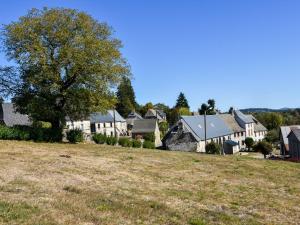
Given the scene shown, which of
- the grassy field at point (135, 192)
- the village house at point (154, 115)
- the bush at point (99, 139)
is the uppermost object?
the village house at point (154, 115)

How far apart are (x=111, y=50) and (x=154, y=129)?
2376 inches

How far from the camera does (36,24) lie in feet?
118

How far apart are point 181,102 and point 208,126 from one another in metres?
85.8

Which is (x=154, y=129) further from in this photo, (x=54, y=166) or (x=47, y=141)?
(x=54, y=166)

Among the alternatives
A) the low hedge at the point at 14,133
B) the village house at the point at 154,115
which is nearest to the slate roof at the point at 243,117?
the village house at the point at 154,115

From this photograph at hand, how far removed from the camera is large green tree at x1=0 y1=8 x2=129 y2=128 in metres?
35.8

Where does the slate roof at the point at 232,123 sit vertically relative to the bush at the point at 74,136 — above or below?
above

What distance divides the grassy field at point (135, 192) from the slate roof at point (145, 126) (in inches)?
2720

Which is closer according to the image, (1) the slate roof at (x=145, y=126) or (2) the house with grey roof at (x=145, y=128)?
(2) the house with grey roof at (x=145, y=128)

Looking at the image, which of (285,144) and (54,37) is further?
(285,144)

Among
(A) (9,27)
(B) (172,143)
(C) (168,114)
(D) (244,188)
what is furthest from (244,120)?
(D) (244,188)

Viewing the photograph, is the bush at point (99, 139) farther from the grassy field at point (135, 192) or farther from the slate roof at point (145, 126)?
the slate roof at point (145, 126)

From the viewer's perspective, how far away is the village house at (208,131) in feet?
220

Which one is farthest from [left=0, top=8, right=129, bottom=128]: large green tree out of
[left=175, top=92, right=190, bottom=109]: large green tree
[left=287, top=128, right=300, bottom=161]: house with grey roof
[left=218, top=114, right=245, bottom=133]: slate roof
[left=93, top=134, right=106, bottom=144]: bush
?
[left=175, top=92, right=190, bottom=109]: large green tree
